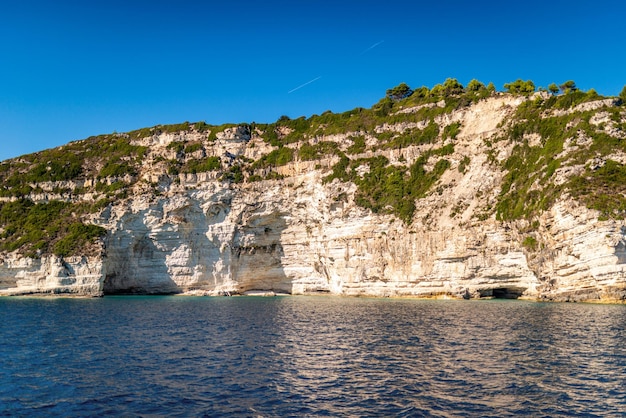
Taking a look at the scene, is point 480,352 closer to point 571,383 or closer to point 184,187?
point 571,383

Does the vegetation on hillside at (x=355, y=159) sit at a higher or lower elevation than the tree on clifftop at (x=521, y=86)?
lower

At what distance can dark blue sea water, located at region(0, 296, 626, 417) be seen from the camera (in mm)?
16359

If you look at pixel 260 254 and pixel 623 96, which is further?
pixel 260 254

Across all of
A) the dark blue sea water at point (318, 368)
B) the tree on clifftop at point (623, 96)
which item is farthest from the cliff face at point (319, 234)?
the dark blue sea water at point (318, 368)

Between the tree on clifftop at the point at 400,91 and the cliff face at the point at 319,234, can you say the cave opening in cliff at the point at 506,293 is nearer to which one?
the cliff face at the point at 319,234

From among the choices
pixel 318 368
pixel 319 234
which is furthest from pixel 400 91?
pixel 318 368

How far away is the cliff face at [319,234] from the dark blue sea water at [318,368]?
24.9 meters

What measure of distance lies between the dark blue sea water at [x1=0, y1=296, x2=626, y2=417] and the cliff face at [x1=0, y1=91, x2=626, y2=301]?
24.9 meters

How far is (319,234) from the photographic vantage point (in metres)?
78.6

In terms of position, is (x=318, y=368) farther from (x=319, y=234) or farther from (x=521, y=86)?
(x=521, y=86)

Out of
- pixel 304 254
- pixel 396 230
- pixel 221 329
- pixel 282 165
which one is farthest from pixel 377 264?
pixel 221 329

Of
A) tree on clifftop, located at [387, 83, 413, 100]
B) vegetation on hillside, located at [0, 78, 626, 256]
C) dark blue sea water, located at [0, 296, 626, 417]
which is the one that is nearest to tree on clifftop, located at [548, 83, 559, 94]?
vegetation on hillside, located at [0, 78, 626, 256]

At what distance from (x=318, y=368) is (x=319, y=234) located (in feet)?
186

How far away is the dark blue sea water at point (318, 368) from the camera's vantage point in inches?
644
